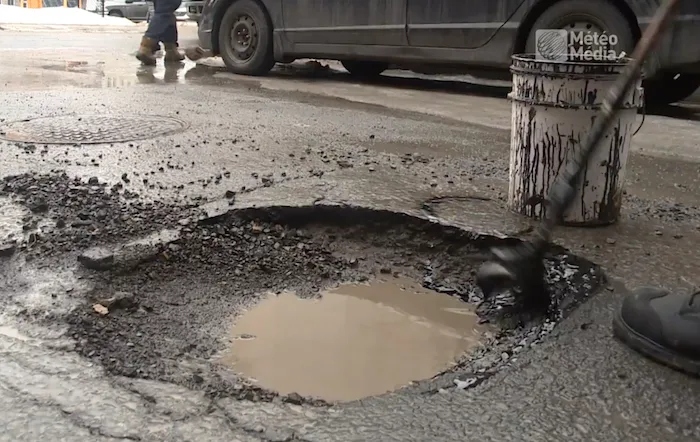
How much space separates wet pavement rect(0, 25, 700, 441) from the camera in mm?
1799

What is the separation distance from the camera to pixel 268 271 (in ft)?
9.77

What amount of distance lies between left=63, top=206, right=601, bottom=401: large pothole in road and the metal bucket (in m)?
0.44

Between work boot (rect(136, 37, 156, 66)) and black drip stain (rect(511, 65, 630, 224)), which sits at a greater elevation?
work boot (rect(136, 37, 156, 66))

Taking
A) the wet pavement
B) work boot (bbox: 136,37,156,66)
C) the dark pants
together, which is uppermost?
the dark pants

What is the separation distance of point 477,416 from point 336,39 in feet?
22.4

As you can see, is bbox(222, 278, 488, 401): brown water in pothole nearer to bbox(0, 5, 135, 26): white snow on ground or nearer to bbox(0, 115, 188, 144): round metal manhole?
bbox(0, 115, 188, 144): round metal manhole

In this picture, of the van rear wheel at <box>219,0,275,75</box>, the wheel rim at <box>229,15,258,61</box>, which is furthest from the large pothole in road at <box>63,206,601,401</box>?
the wheel rim at <box>229,15,258,61</box>

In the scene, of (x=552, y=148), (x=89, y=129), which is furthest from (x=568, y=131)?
(x=89, y=129)

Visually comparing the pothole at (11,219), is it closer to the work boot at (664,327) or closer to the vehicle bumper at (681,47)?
the work boot at (664,327)

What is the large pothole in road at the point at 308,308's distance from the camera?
2.25 m

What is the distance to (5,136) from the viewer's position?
470cm

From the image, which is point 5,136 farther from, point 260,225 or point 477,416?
point 477,416

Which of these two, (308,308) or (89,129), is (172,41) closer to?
(89,129)

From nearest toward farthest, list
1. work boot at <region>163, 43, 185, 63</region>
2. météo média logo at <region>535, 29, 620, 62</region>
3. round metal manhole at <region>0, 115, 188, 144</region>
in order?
1. round metal manhole at <region>0, 115, 188, 144</region>
2. météo média logo at <region>535, 29, 620, 62</region>
3. work boot at <region>163, 43, 185, 63</region>
